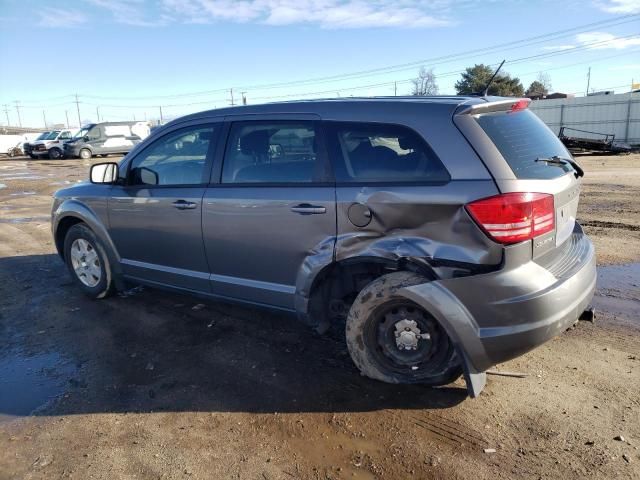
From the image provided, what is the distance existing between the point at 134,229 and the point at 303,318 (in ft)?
6.42

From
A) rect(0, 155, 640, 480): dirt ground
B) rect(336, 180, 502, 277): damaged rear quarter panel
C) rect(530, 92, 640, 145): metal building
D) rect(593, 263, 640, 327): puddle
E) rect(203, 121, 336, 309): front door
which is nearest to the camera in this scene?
rect(0, 155, 640, 480): dirt ground

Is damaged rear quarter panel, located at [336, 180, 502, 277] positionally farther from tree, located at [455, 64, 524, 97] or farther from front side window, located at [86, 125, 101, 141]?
tree, located at [455, 64, 524, 97]

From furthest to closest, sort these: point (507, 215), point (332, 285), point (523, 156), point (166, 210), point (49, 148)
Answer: point (49, 148) → point (166, 210) → point (332, 285) → point (523, 156) → point (507, 215)

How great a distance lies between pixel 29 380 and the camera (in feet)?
12.2

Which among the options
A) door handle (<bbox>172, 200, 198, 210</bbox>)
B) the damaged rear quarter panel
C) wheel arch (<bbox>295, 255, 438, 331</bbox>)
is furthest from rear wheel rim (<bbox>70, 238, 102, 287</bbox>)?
the damaged rear quarter panel

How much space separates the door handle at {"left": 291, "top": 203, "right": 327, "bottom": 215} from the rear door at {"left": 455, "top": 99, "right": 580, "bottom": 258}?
1.03m

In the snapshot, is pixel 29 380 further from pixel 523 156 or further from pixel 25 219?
pixel 25 219

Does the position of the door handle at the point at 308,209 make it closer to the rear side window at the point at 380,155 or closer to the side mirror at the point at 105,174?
the rear side window at the point at 380,155

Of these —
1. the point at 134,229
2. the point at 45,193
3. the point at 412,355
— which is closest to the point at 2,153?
the point at 45,193

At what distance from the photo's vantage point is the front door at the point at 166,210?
414cm

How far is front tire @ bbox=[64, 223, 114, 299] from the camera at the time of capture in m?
5.04

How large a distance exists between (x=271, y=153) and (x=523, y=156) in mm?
Answer: 1772

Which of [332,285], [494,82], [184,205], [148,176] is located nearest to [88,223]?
[148,176]

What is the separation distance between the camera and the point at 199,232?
4.09 meters
